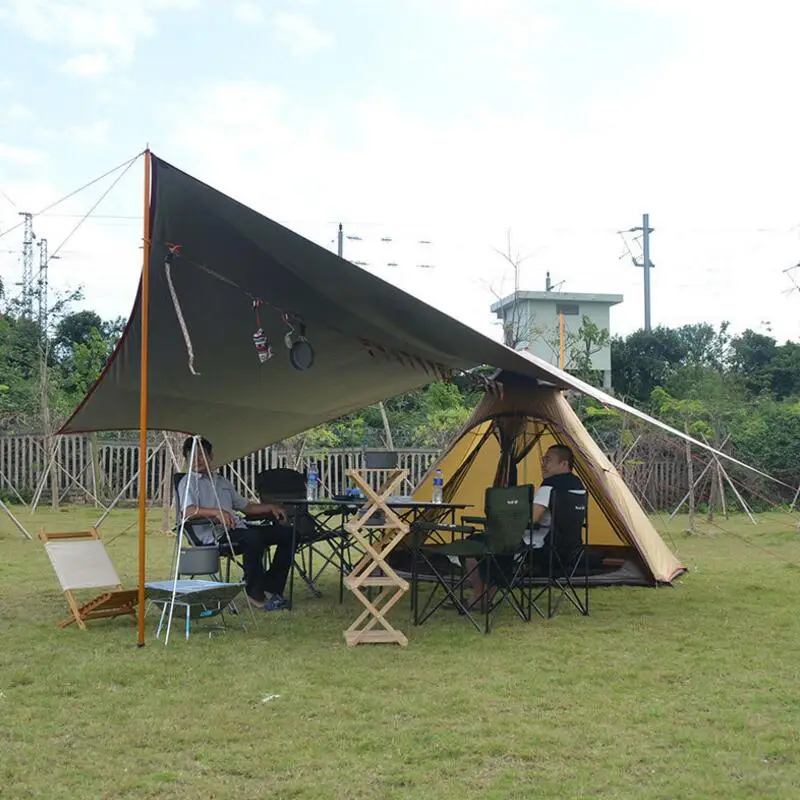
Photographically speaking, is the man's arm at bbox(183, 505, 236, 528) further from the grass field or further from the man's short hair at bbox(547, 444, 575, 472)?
the man's short hair at bbox(547, 444, 575, 472)

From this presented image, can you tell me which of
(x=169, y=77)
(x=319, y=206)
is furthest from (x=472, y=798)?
(x=319, y=206)

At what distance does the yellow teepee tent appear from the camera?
6.96 meters

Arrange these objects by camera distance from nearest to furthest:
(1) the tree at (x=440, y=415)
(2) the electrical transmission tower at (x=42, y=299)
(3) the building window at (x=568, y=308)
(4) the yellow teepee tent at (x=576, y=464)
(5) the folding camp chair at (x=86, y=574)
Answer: (5) the folding camp chair at (x=86, y=574)
(4) the yellow teepee tent at (x=576, y=464)
(1) the tree at (x=440, y=415)
(2) the electrical transmission tower at (x=42, y=299)
(3) the building window at (x=568, y=308)

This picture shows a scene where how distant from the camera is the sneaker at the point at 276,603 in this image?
587 cm

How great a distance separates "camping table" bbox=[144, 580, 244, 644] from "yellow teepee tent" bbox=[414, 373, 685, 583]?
7.60 feet

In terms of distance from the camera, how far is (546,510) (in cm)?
572

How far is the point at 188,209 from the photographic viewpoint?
440cm

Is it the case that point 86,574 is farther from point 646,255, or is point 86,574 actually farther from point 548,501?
point 646,255

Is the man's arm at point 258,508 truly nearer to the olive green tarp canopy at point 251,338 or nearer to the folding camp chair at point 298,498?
the folding camp chair at point 298,498

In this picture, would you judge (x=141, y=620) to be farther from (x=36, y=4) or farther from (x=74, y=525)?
(x=74, y=525)

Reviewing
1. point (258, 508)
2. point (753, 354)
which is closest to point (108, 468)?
point (258, 508)

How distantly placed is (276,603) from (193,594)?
1.13 meters

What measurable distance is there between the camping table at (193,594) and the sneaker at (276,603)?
62 centimetres

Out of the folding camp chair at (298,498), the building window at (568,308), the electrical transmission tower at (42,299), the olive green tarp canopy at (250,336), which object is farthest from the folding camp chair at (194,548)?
the building window at (568,308)
